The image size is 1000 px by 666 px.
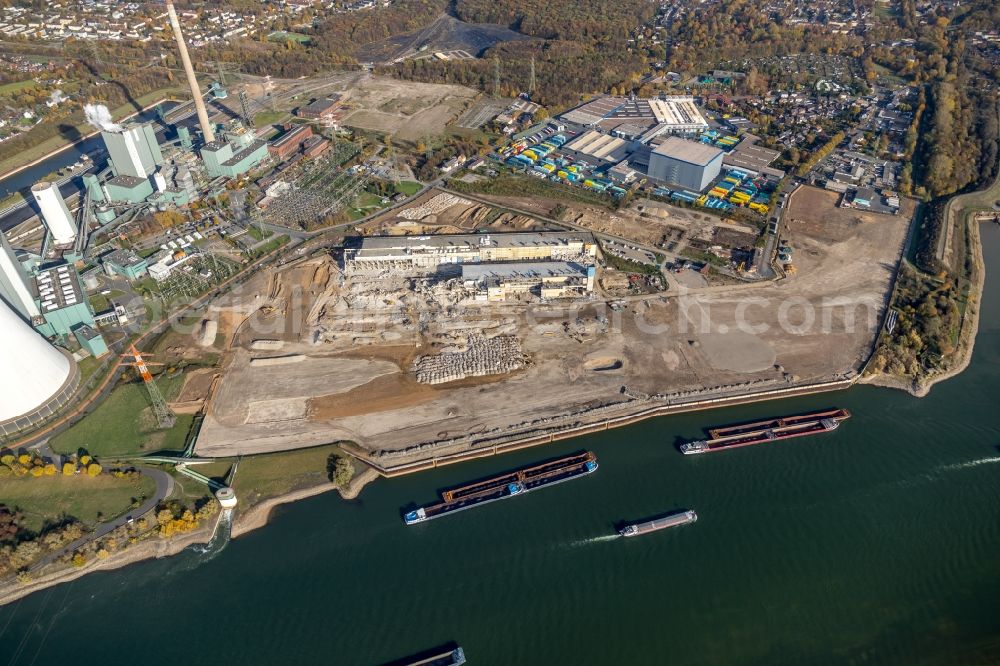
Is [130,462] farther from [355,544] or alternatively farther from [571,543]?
[571,543]

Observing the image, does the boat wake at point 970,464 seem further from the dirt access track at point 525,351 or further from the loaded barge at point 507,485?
the loaded barge at point 507,485

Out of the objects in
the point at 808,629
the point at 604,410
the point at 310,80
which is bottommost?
the point at 808,629

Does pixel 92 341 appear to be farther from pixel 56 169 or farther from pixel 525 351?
pixel 56 169

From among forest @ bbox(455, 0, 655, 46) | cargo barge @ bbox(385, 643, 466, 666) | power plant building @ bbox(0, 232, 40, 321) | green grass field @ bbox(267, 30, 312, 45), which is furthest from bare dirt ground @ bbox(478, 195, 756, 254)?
green grass field @ bbox(267, 30, 312, 45)

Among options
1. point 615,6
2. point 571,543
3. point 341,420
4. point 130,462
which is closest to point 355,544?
point 341,420

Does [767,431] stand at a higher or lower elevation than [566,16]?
lower

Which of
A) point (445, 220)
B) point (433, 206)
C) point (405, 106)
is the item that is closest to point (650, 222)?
point (445, 220)

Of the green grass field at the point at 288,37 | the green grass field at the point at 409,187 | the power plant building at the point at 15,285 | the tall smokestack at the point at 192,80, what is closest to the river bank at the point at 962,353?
the green grass field at the point at 409,187

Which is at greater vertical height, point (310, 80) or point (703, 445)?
point (310, 80)
